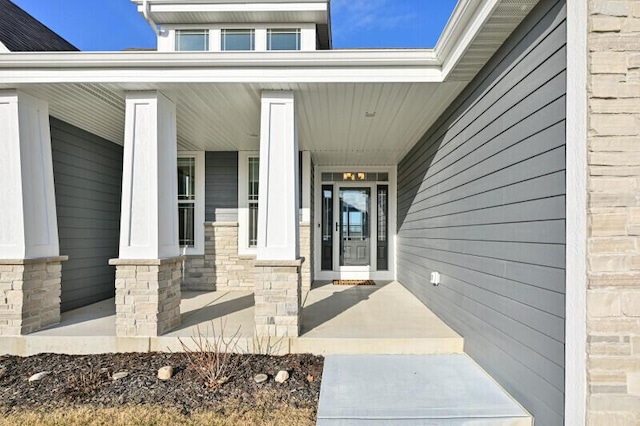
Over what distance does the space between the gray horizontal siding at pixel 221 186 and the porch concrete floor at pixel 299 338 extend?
1965 millimetres

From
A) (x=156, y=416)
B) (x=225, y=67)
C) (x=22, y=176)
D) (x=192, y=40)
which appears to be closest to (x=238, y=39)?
(x=192, y=40)

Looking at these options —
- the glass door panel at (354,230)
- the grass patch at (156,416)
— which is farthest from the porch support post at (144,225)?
the glass door panel at (354,230)

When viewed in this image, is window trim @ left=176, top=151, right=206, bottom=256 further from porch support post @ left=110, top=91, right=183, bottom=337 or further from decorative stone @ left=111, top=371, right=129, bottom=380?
decorative stone @ left=111, top=371, right=129, bottom=380

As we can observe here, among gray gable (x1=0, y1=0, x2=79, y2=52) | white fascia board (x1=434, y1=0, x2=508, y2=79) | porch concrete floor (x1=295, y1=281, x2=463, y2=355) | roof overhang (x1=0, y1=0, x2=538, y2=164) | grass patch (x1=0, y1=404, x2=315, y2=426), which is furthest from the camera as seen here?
gray gable (x1=0, y1=0, x2=79, y2=52)

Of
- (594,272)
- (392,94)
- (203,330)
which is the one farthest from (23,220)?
(594,272)

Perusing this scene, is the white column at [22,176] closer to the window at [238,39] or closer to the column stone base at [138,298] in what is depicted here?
the column stone base at [138,298]

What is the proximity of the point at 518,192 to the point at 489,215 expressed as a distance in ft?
1.73

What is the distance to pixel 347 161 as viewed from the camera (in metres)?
7.64

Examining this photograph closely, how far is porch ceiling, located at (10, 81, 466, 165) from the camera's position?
3.89 metres

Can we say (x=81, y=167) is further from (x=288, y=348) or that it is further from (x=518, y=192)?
(x=518, y=192)

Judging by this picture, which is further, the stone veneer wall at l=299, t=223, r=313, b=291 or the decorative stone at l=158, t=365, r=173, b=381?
the stone veneer wall at l=299, t=223, r=313, b=291

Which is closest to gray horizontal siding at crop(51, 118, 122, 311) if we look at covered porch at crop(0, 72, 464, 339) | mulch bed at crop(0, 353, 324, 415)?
covered porch at crop(0, 72, 464, 339)

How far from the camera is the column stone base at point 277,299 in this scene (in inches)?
149

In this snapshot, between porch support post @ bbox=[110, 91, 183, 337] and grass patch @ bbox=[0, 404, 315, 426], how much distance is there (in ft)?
3.83
